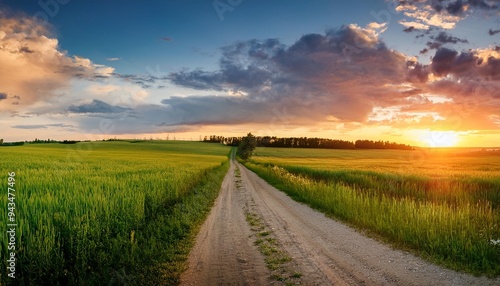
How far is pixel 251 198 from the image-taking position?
21750 millimetres

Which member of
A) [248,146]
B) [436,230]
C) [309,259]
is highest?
[248,146]

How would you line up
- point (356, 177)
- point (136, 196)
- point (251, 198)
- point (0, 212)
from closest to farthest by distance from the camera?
point (0, 212), point (136, 196), point (251, 198), point (356, 177)

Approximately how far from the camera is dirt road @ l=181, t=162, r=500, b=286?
7.82 metres

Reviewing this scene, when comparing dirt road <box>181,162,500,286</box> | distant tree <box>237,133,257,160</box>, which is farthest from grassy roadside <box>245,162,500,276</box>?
distant tree <box>237,133,257,160</box>

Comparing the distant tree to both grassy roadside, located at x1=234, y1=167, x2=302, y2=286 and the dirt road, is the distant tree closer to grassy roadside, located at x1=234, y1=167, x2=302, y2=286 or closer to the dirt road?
the dirt road

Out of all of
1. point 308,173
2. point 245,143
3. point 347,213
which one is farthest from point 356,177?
point 245,143

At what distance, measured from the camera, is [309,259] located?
30.1 ft

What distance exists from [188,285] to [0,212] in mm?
5749

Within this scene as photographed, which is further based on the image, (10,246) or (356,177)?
(356,177)

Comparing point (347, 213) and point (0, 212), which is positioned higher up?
point (0, 212)

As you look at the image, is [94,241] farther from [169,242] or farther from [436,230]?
[436,230]

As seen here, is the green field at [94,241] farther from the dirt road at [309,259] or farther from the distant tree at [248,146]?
the distant tree at [248,146]

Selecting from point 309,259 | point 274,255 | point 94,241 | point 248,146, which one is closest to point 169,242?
point 94,241

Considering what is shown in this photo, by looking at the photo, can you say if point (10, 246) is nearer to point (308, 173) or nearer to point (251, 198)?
point (251, 198)
